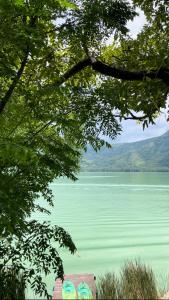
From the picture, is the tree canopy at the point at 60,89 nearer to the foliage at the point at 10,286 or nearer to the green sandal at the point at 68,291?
the foliage at the point at 10,286

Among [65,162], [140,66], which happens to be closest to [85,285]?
[65,162]

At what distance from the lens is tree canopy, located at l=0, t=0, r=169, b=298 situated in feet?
21.5

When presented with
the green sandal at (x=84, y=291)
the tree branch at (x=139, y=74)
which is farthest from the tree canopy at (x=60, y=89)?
the green sandal at (x=84, y=291)

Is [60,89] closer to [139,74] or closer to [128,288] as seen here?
[139,74]

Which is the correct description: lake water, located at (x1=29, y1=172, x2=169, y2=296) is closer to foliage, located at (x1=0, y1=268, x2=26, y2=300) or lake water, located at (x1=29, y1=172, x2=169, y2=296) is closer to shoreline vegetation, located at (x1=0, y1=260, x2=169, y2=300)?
shoreline vegetation, located at (x1=0, y1=260, x2=169, y2=300)

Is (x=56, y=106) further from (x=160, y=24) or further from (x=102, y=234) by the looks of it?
(x=102, y=234)

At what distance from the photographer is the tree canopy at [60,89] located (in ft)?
21.5

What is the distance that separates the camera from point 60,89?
Result: 6.94 metres

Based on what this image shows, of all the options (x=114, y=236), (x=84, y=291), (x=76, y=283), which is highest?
(x=114, y=236)

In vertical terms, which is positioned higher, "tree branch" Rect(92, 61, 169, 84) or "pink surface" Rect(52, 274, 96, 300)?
"tree branch" Rect(92, 61, 169, 84)

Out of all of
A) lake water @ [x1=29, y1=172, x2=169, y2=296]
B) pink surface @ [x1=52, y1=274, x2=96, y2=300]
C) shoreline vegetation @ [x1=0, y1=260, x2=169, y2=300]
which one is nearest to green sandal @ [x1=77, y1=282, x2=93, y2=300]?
pink surface @ [x1=52, y1=274, x2=96, y2=300]

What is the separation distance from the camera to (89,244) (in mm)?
29406

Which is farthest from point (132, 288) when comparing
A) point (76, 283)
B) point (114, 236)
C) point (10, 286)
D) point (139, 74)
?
point (114, 236)

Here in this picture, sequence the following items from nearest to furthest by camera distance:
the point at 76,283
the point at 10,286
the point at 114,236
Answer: the point at 10,286 < the point at 76,283 < the point at 114,236
